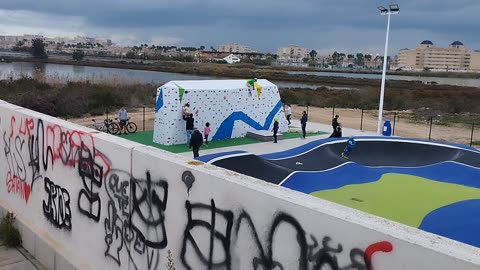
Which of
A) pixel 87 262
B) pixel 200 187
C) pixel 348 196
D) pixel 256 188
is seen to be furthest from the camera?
pixel 348 196

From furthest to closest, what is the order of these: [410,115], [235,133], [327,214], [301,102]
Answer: [301,102], [410,115], [235,133], [327,214]

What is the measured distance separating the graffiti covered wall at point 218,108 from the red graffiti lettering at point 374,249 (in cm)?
2125

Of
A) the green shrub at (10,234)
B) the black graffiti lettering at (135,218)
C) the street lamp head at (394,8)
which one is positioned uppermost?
the street lamp head at (394,8)

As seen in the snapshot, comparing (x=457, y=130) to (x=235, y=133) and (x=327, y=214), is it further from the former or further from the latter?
(x=327, y=214)

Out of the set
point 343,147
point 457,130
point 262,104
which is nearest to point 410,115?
point 457,130

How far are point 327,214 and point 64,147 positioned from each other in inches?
162

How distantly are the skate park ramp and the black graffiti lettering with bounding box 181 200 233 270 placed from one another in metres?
7.75

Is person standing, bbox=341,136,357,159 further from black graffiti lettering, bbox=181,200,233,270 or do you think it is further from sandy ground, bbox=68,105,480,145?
black graffiti lettering, bbox=181,200,233,270

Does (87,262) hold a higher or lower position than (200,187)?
lower

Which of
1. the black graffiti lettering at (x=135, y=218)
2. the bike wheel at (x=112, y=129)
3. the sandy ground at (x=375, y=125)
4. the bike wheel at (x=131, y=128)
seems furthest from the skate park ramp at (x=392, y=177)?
the sandy ground at (x=375, y=125)

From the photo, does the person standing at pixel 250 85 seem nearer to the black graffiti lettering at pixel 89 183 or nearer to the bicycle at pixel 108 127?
the bicycle at pixel 108 127

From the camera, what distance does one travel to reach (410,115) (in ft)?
145

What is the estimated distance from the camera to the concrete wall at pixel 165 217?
9.50ft

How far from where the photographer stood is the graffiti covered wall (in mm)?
23853
